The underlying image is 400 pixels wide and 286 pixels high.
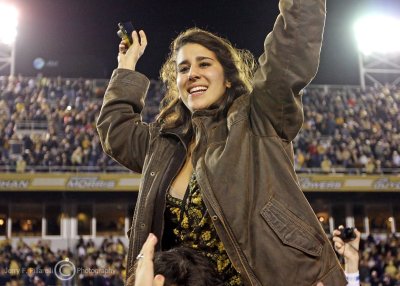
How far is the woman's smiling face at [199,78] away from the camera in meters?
2.10

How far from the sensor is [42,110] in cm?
1780

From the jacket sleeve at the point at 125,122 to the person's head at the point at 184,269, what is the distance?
78 centimetres

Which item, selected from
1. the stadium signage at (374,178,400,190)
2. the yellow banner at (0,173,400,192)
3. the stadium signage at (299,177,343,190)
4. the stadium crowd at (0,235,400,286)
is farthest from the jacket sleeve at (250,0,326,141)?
the stadium signage at (374,178,400,190)

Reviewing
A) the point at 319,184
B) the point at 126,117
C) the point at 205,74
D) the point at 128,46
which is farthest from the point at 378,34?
the point at 205,74

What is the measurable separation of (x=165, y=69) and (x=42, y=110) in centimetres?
1591

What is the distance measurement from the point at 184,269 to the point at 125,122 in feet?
3.04

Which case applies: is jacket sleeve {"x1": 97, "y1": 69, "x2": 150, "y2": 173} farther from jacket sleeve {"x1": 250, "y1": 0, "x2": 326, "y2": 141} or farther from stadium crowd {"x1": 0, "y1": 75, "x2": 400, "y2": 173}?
stadium crowd {"x1": 0, "y1": 75, "x2": 400, "y2": 173}

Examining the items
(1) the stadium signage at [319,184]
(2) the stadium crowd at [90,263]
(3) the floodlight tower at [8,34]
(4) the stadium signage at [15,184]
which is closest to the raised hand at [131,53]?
(2) the stadium crowd at [90,263]

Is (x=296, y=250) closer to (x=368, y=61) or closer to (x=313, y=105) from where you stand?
(x=313, y=105)

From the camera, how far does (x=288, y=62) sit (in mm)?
1853

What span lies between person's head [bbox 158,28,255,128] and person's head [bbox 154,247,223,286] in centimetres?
64

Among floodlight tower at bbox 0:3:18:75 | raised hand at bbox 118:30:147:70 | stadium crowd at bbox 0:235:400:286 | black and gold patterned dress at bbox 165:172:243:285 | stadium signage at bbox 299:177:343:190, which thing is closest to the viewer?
black and gold patterned dress at bbox 165:172:243:285

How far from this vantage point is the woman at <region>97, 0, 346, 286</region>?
1.80 metres

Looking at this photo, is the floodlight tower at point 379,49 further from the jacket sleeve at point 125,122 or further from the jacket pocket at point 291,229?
the jacket pocket at point 291,229
